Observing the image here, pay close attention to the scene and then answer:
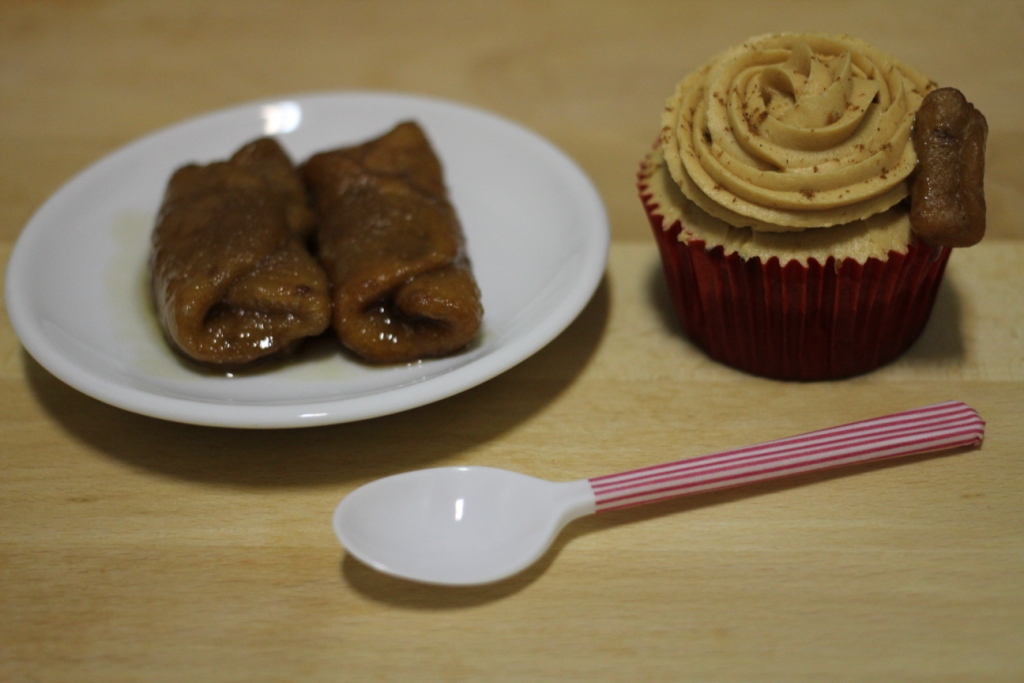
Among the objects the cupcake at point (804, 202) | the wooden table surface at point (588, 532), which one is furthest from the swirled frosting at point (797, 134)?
the wooden table surface at point (588, 532)

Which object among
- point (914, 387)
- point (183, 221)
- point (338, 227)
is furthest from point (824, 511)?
point (183, 221)

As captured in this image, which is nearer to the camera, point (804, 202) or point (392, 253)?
point (804, 202)

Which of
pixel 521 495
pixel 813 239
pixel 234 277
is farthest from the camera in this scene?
pixel 234 277

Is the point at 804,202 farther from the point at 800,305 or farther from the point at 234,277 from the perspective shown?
the point at 234,277

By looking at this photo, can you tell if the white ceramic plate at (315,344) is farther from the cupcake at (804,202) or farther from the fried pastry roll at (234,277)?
the cupcake at (804,202)

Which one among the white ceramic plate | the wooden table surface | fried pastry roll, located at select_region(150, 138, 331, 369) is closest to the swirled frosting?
the white ceramic plate

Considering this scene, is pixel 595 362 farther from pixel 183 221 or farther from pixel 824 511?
pixel 183 221

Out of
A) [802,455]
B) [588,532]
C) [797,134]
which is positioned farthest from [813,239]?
[588,532]
